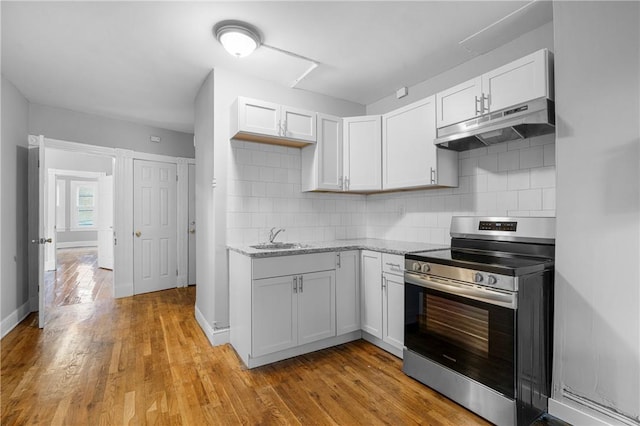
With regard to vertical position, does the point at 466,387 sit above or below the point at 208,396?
above

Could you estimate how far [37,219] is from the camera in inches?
146

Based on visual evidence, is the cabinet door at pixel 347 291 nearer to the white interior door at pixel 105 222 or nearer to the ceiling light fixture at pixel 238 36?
the ceiling light fixture at pixel 238 36

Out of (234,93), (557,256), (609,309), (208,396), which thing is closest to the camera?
(609,309)

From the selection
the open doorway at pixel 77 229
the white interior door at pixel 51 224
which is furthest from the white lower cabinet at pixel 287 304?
the white interior door at pixel 51 224

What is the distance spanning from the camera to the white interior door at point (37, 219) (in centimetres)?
342

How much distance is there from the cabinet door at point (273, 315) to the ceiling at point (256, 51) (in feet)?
6.65

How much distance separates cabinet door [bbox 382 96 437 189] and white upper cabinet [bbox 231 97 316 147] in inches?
31.3

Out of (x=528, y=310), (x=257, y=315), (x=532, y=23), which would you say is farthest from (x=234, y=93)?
(x=528, y=310)

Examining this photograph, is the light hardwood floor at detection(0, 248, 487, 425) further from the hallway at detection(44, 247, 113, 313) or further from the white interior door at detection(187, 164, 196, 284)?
the white interior door at detection(187, 164, 196, 284)

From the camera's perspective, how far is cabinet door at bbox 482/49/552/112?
197 centimetres

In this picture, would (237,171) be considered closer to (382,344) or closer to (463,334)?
(382,344)

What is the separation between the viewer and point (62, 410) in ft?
6.38

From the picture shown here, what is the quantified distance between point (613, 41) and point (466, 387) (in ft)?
7.14

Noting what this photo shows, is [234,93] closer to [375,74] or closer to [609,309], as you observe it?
[375,74]
